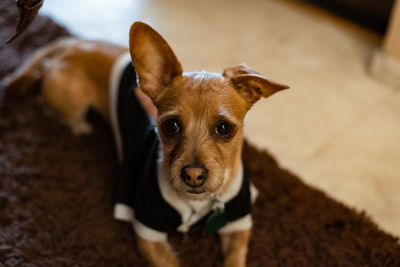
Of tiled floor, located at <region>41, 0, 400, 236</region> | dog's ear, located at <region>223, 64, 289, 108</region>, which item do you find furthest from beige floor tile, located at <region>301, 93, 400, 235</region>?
dog's ear, located at <region>223, 64, 289, 108</region>

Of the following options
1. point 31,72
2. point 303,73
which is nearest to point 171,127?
point 31,72

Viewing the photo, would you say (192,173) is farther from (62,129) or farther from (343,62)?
(343,62)

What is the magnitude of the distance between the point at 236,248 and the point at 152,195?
0.47 m

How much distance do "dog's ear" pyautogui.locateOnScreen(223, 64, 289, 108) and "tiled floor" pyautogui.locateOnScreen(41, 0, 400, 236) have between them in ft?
3.11

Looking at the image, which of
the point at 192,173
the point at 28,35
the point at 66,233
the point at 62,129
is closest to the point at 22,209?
the point at 66,233

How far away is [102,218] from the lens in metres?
1.95

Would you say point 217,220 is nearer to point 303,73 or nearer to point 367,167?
point 367,167

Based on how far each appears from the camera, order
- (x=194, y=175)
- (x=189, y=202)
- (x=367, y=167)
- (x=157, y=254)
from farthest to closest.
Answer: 1. (x=367, y=167)
2. (x=157, y=254)
3. (x=189, y=202)
4. (x=194, y=175)

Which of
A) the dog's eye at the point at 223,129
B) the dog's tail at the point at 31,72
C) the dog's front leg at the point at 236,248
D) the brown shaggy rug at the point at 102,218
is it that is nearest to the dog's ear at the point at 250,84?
the dog's eye at the point at 223,129

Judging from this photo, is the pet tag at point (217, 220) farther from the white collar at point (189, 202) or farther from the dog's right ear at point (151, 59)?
the dog's right ear at point (151, 59)

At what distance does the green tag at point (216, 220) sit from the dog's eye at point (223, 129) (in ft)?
1.24

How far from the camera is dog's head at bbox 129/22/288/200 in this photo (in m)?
1.39

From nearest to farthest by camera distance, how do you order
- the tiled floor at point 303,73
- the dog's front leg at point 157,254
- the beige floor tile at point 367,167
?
1. the dog's front leg at point 157,254
2. the beige floor tile at point 367,167
3. the tiled floor at point 303,73

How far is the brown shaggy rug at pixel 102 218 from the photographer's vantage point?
1.78 m
